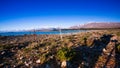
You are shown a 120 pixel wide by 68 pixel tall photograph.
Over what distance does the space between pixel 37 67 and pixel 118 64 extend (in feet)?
17.9

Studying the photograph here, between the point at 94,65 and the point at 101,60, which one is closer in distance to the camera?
the point at 94,65

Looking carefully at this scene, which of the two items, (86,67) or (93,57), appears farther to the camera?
(93,57)

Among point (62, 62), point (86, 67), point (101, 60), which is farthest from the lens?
point (101, 60)

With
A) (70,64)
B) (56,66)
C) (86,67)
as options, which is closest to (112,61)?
(86,67)

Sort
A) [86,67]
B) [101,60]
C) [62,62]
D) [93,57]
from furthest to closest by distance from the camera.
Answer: [93,57] < [101,60] < [62,62] < [86,67]

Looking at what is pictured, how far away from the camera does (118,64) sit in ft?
30.0

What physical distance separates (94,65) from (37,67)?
3.82 metres

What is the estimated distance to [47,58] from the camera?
10.5 m

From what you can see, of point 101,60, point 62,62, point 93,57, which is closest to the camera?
point 62,62

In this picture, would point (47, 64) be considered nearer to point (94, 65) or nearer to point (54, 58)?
point (54, 58)

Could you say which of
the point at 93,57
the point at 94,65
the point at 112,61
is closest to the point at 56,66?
the point at 94,65

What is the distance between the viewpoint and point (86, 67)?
8.73 meters

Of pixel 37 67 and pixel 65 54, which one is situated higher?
pixel 65 54

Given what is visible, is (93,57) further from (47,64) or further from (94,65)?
(47,64)
